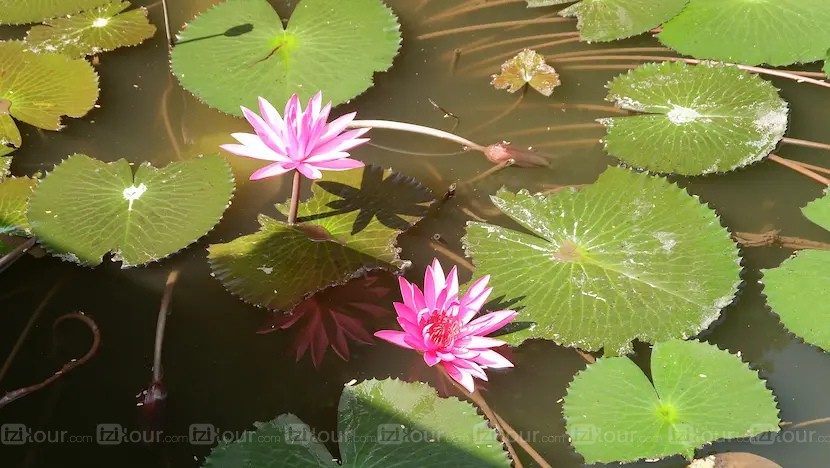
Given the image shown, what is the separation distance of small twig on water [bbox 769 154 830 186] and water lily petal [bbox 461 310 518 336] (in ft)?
5.10

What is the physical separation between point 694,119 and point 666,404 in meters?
1.37

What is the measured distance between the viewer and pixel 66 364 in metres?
2.35

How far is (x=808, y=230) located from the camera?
2646 mm

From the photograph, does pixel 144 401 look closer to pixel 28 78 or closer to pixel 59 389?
pixel 59 389

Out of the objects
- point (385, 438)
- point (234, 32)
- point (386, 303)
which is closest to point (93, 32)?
point (234, 32)

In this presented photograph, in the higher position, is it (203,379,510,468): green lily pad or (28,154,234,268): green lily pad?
(28,154,234,268): green lily pad

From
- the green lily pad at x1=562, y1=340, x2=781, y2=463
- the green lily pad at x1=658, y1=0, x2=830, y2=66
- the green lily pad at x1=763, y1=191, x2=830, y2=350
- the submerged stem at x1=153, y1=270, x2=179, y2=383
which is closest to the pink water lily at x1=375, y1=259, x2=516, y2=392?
the green lily pad at x1=562, y1=340, x2=781, y2=463

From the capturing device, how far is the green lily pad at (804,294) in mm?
2258

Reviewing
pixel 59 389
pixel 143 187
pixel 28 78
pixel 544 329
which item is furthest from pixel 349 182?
pixel 28 78

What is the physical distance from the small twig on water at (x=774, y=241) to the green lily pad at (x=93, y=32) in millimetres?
3052

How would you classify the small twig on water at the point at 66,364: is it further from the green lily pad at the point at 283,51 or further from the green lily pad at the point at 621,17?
the green lily pad at the point at 621,17

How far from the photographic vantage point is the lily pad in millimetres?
3150

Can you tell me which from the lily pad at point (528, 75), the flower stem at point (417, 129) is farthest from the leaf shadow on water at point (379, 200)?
the lily pad at point (528, 75)

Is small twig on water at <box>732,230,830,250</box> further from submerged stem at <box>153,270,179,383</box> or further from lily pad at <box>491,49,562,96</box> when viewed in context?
submerged stem at <box>153,270,179,383</box>
